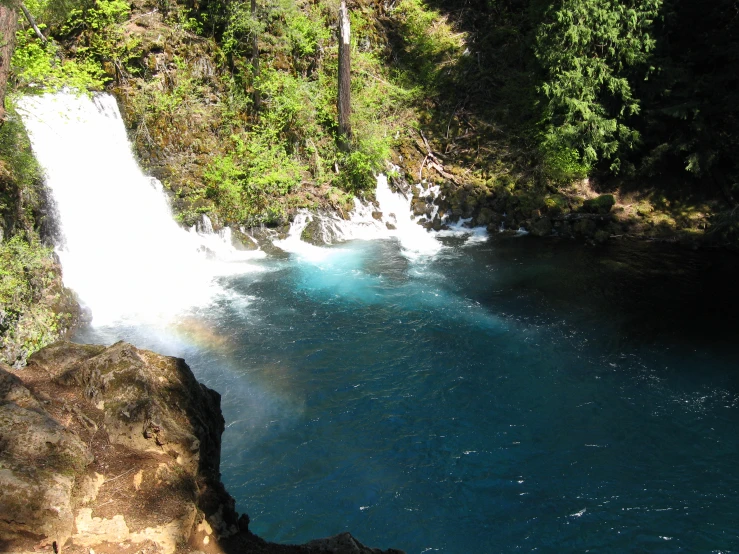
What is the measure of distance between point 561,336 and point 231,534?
8.93 metres

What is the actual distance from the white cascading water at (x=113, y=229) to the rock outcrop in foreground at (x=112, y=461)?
25.1ft

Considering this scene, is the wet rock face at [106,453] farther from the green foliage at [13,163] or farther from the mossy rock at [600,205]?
the mossy rock at [600,205]

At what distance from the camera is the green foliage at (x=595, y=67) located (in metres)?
16.9

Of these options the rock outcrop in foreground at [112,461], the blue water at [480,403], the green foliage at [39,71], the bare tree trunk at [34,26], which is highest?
the bare tree trunk at [34,26]

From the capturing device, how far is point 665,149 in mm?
17328

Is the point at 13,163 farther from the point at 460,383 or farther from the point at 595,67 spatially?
the point at 595,67

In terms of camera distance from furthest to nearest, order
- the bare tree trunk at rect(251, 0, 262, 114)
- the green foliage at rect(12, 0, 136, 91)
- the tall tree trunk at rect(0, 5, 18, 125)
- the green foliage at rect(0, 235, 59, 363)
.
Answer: the bare tree trunk at rect(251, 0, 262, 114) < the green foliage at rect(12, 0, 136, 91) < the green foliage at rect(0, 235, 59, 363) < the tall tree trunk at rect(0, 5, 18, 125)

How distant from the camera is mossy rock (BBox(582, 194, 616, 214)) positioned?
18.1m

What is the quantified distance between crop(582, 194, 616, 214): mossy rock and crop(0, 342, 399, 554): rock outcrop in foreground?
651 inches

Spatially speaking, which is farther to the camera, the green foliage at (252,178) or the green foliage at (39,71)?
the green foliage at (252,178)

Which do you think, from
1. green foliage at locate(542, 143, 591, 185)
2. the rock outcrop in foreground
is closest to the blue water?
the rock outcrop in foreground

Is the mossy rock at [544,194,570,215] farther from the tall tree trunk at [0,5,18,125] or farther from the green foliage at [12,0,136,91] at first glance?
the tall tree trunk at [0,5,18,125]

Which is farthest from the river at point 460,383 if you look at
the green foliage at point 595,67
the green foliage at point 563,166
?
the green foliage at point 595,67

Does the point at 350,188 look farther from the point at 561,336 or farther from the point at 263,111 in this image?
the point at 561,336
